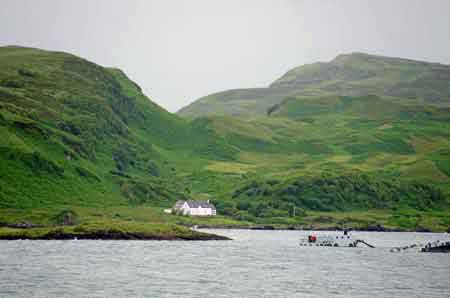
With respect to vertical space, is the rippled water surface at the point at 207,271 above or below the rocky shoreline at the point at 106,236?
below

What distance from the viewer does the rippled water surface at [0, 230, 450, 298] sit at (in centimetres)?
10219

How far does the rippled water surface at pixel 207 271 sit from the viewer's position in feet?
335

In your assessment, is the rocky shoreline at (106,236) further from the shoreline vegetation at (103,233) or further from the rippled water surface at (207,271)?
the rippled water surface at (207,271)

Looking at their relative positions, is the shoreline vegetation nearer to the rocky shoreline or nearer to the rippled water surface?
the rocky shoreline

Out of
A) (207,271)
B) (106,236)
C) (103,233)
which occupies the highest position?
(103,233)

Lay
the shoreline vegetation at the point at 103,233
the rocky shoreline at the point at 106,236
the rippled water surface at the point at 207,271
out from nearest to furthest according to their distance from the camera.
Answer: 1. the rippled water surface at the point at 207,271
2. the rocky shoreline at the point at 106,236
3. the shoreline vegetation at the point at 103,233

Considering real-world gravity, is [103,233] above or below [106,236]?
above

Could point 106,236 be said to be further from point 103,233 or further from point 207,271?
point 207,271

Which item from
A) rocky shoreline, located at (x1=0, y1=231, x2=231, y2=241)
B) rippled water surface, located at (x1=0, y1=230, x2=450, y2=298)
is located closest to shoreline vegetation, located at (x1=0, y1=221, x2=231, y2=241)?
rocky shoreline, located at (x1=0, y1=231, x2=231, y2=241)

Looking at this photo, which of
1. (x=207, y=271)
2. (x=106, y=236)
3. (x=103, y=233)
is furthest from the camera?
(x=106, y=236)

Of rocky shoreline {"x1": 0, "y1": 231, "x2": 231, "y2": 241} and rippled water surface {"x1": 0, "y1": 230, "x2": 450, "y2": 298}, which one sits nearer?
rippled water surface {"x1": 0, "y1": 230, "x2": 450, "y2": 298}

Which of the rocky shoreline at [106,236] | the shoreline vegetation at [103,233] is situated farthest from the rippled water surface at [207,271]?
the shoreline vegetation at [103,233]

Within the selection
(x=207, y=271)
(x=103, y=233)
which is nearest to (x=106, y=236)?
(x=103, y=233)

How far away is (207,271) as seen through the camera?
12550 centimetres
